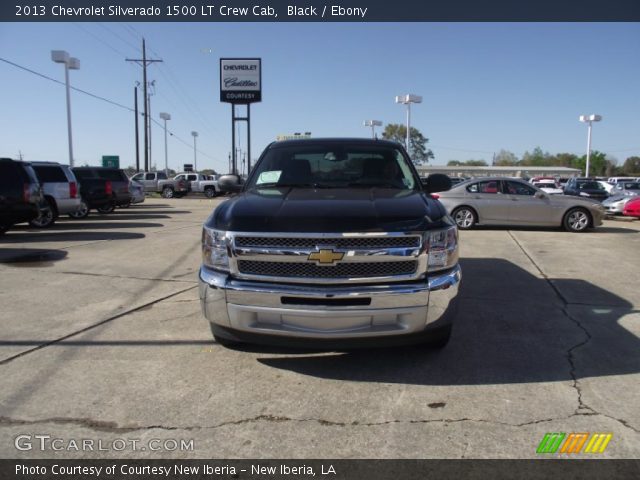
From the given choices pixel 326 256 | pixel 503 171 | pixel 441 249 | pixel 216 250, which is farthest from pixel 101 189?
pixel 503 171

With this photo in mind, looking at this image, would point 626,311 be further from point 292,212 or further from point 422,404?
point 292,212

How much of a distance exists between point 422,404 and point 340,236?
1.24 metres

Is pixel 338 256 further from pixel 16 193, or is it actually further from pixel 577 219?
pixel 577 219

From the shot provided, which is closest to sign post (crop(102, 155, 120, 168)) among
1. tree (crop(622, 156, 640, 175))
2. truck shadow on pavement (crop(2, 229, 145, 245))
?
truck shadow on pavement (crop(2, 229, 145, 245))

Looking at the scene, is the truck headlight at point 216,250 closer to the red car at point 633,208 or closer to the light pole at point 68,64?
the red car at point 633,208

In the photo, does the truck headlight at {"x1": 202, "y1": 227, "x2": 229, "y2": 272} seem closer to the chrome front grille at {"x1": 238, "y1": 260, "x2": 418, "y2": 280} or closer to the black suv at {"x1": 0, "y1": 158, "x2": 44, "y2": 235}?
the chrome front grille at {"x1": 238, "y1": 260, "x2": 418, "y2": 280}

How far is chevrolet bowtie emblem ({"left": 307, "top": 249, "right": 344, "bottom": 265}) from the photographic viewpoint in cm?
338

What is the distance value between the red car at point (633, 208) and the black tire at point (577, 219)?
5.48m

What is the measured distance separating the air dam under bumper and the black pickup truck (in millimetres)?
14402

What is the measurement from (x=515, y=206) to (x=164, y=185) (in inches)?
1091

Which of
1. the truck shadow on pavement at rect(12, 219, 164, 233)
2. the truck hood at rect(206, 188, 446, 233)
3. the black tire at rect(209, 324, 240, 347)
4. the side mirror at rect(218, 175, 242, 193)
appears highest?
the side mirror at rect(218, 175, 242, 193)

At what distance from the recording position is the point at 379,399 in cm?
333

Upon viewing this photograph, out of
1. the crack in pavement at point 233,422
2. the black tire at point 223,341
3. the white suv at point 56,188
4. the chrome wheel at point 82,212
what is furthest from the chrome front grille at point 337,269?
the chrome wheel at point 82,212

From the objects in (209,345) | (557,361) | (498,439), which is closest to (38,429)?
(209,345)
